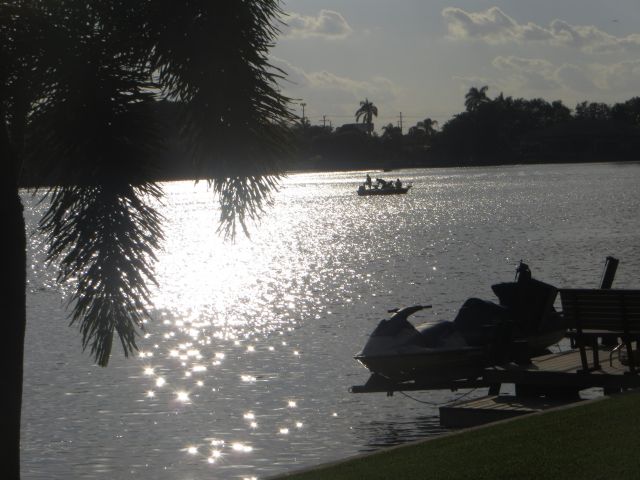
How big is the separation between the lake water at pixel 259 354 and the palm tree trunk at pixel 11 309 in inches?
35.6

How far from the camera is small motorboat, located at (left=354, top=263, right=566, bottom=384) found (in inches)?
671

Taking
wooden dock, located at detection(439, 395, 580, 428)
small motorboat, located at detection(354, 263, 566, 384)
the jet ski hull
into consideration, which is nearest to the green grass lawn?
wooden dock, located at detection(439, 395, 580, 428)

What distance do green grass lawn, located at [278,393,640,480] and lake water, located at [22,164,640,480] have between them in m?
2.63

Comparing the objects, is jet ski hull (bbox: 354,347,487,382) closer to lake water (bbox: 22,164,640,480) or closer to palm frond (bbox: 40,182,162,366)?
lake water (bbox: 22,164,640,480)

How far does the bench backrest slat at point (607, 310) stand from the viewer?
46.5 ft

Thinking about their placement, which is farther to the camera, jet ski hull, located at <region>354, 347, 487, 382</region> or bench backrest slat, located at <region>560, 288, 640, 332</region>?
jet ski hull, located at <region>354, 347, 487, 382</region>

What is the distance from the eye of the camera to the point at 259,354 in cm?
2841

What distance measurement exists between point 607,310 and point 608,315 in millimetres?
65

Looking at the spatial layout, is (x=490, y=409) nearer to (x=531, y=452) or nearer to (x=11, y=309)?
(x=531, y=452)

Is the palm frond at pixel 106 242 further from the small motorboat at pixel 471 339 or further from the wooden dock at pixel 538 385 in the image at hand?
the small motorboat at pixel 471 339

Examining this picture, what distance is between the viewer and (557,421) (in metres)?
10.4

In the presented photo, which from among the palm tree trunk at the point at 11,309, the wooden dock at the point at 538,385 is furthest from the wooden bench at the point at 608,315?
the palm tree trunk at the point at 11,309

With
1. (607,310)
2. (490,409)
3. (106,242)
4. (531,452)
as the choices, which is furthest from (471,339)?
(106,242)

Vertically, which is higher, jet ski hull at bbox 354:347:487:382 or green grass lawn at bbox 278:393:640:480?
green grass lawn at bbox 278:393:640:480
